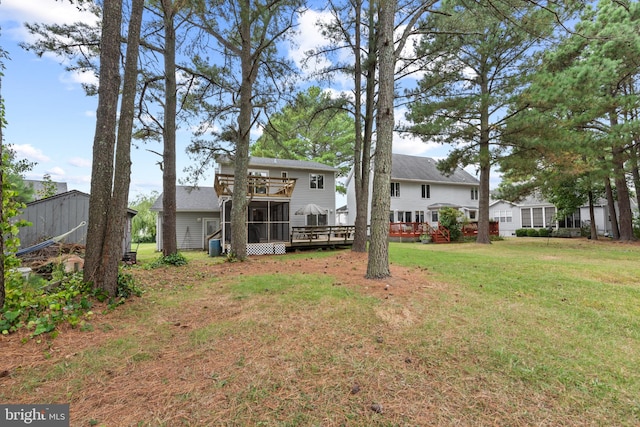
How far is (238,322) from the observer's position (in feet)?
12.4

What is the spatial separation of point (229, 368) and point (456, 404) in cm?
200

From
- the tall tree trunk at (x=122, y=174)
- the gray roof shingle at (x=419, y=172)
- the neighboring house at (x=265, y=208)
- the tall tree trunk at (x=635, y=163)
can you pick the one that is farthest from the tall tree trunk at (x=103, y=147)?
the tall tree trunk at (x=635, y=163)

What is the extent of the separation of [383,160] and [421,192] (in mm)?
22168

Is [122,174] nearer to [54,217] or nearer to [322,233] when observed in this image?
[54,217]

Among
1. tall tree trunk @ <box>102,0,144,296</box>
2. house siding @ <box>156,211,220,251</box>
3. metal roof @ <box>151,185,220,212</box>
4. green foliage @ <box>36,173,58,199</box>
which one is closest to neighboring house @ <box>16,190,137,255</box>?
tall tree trunk @ <box>102,0,144,296</box>

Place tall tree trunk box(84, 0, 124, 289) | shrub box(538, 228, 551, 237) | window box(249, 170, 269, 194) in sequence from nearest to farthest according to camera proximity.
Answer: tall tree trunk box(84, 0, 124, 289), window box(249, 170, 269, 194), shrub box(538, 228, 551, 237)

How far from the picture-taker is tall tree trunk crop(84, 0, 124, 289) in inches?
172

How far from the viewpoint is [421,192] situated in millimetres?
26438

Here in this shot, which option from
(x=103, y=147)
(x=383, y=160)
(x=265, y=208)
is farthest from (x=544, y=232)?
(x=103, y=147)

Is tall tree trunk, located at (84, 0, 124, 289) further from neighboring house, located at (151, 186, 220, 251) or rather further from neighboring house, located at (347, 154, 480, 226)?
neighboring house, located at (347, 154, 480, 226)

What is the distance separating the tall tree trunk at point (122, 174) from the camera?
4.46 metres

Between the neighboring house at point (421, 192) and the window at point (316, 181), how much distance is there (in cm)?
553

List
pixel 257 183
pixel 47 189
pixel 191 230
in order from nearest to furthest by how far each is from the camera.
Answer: pixel 257 183 < pixel 47 189 < pixel 191 230

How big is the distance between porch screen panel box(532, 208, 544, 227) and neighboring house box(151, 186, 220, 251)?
94.7ft
